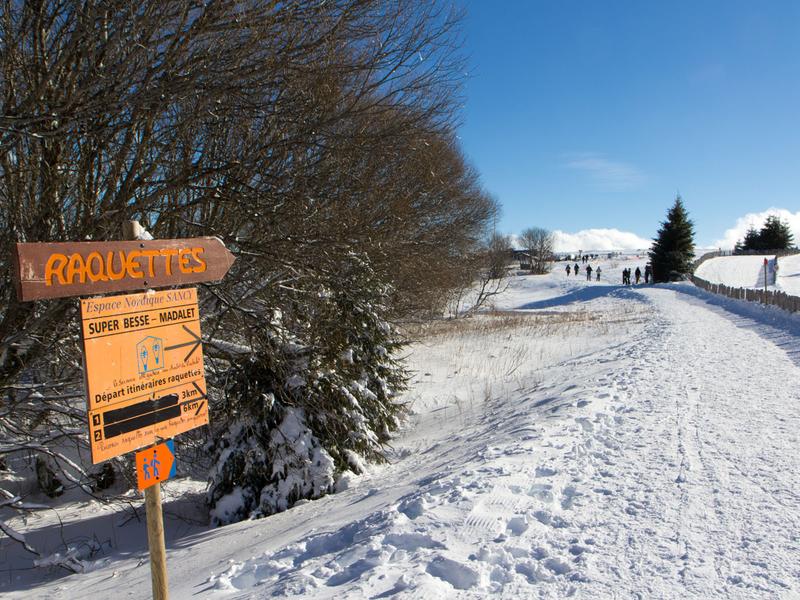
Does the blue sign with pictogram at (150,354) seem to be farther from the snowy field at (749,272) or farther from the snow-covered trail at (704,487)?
the snowy field at (749,272)

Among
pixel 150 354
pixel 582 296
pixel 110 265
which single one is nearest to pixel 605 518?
pixel 150 354

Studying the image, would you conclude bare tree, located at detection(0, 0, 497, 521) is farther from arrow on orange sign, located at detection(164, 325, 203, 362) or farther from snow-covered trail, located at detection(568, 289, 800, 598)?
snow-covered trail, located at detection(568, 289, 800, 598)

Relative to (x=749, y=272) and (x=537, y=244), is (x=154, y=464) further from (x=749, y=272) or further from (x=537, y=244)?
(x=537, y=244)

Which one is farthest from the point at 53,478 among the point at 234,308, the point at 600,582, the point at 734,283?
the point at 734,283

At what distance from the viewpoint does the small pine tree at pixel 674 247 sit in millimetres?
48438

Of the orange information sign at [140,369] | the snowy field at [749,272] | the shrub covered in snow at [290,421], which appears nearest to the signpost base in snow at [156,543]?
the orange information sign at [140,369]

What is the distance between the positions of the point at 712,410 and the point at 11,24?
880cm

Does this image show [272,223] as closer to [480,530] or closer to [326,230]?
[326,230]

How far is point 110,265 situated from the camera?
10.1 ft

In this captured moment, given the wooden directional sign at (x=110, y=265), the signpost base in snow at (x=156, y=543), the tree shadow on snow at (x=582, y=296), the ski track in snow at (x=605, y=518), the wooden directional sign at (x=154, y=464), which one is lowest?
the tree shadow on snow at (x=582, y=296)

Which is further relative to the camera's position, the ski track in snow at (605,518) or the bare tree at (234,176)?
the bare tree at (234,176)

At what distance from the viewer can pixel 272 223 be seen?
6781mm

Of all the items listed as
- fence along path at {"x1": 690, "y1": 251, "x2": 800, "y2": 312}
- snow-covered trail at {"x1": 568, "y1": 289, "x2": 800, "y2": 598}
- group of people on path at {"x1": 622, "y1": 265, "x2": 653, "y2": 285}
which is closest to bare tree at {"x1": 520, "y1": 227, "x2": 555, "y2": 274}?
group of people on path at {"x1": 622, "y1": 265, "x2": 653, "y2": 285}

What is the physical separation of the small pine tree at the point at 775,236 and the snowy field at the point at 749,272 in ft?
29.0
